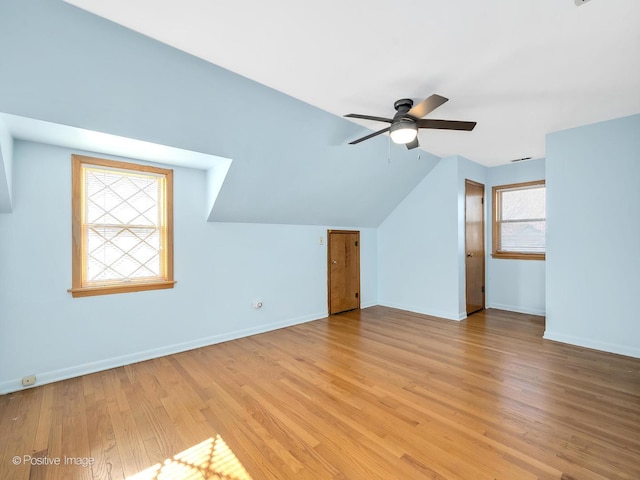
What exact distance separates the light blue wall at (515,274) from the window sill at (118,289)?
17.1ft

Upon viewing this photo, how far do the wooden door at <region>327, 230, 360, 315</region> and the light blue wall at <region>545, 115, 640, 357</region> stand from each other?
2.83 m

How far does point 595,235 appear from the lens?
3387 millimetres

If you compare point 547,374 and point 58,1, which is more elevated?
point 58,1

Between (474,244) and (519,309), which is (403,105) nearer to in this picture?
(474,244)

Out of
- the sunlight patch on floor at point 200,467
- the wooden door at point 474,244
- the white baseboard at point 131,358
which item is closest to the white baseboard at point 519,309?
the wooden door at point 474,244

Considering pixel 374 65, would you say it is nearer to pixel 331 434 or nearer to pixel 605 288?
pixel 331 434

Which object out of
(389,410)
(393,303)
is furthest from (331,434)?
(393,303)

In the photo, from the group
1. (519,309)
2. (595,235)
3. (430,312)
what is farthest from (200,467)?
(519,309)

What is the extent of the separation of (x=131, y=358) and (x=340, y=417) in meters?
2.38

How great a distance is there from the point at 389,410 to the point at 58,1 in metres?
3.34

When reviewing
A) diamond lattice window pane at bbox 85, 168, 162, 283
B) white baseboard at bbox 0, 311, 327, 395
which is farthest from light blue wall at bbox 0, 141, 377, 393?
diamond lattice window pane at bbox 85, 168, 162, 283

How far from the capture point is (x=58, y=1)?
1.61m

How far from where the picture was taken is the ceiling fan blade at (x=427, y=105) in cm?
210

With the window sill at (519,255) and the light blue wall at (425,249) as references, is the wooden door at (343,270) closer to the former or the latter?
the light blue wall at (425,249)
